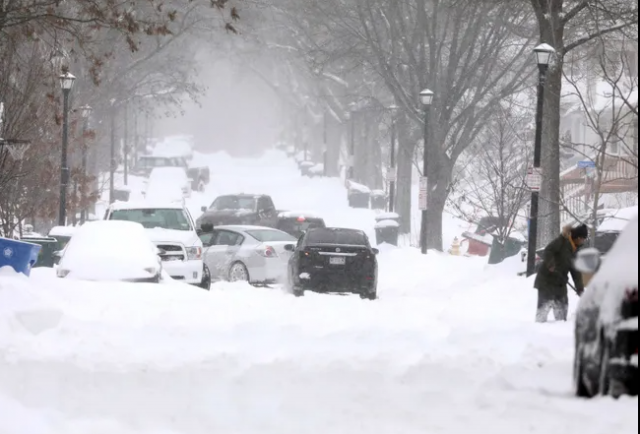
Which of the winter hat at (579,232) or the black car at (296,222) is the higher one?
the winter hat at (579,232)

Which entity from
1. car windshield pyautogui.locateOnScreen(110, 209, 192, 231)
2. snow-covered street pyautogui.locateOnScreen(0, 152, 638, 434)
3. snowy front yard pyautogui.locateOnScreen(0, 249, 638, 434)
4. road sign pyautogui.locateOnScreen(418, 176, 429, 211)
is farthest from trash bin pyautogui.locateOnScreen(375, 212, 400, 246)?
snowy front yard pyautogui.locateOnScreen(0, 249, 638, 434)

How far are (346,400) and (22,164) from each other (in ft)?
62.9

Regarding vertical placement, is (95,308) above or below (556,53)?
below

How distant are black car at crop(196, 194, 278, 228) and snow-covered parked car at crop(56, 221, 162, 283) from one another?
1860cm

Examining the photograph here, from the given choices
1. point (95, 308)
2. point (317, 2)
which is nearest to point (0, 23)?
point (95, 308)

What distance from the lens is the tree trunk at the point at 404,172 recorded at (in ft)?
143

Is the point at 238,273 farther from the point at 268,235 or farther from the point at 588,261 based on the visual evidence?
the point at 588,261

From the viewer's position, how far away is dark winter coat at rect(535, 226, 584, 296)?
1614 cm

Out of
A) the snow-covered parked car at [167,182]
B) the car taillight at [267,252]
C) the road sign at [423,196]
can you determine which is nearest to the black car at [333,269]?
the car taillight at [267,252]

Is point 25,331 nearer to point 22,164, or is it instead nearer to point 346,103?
point 22,164

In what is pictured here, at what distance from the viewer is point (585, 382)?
361 inches

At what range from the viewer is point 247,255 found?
2612 cm

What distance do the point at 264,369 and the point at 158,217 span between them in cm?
1346

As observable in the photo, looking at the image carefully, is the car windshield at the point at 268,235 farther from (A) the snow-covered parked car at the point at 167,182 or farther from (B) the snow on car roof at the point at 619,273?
(A) the snow-covered parked car at the point at 167,182
